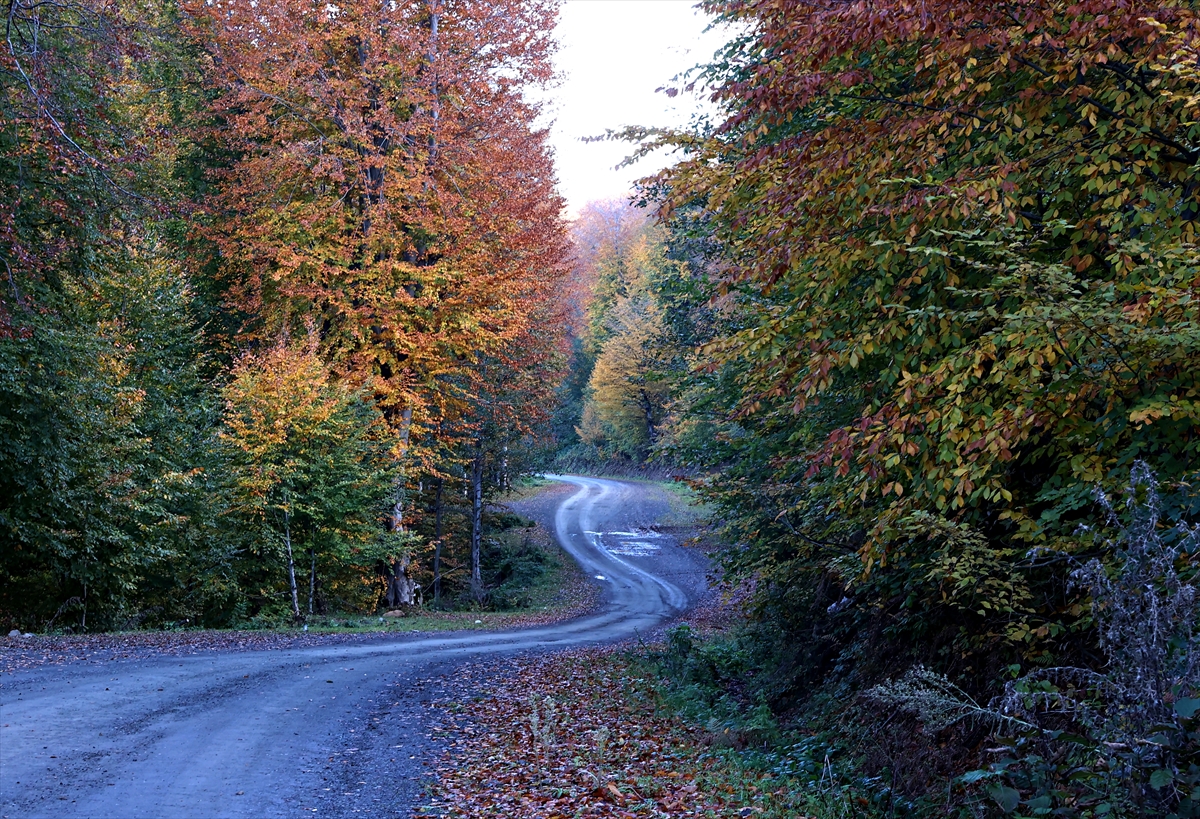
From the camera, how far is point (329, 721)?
9062 millimetres

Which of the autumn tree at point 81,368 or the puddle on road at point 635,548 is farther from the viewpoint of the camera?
the puddle on road at point 635,548

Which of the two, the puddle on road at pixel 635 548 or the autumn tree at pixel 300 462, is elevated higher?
the autumn tree at pixel 300 462

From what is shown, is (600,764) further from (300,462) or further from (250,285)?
(250,285)

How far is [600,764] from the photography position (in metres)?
8.02

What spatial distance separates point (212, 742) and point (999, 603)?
21.9 ft

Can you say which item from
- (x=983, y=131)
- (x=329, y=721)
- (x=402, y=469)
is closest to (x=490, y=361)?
(x=402, y=469)

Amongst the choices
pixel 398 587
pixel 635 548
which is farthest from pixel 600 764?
pixel 635 548

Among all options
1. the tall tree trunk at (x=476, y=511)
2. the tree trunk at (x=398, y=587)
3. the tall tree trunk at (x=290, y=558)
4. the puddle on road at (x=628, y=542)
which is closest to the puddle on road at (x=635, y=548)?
the puddle on road at (x=628, y=542)

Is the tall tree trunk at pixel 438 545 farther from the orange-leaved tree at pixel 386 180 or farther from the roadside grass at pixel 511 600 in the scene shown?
the orange-leaved tree at pixel 386 180

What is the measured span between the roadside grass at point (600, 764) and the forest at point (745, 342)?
78 centimetres

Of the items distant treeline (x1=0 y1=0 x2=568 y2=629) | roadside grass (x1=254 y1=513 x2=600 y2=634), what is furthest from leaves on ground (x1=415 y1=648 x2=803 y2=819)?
distant treeline (x1=0 y1=0 x2=568 y2=629)

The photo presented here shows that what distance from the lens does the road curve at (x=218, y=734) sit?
6.22 m

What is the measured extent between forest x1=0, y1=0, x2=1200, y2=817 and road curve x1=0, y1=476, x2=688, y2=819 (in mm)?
4082

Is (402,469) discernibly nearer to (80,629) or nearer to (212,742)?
(80,629)
